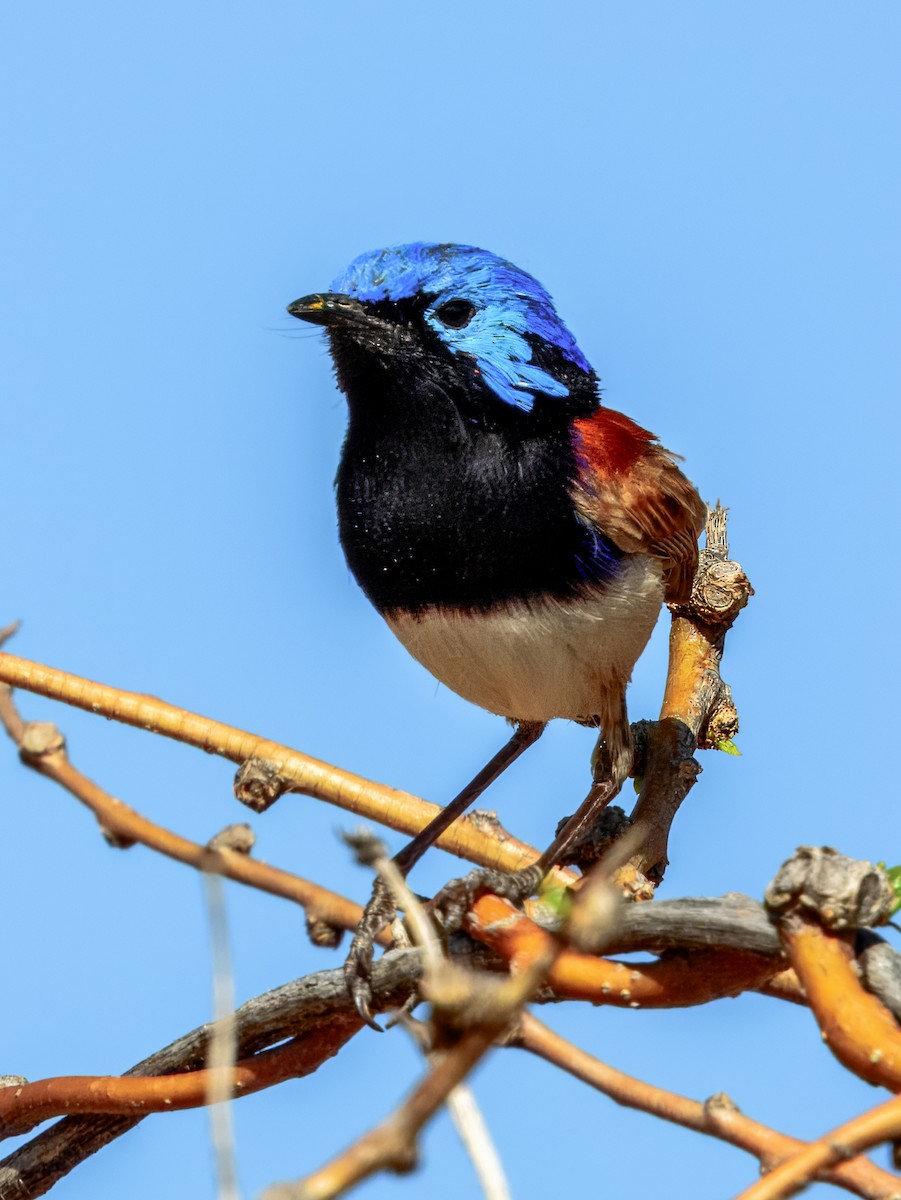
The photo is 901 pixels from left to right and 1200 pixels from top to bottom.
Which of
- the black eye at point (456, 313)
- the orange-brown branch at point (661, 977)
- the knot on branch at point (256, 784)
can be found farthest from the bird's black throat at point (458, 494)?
the orange-brown branch at point (661, 977)

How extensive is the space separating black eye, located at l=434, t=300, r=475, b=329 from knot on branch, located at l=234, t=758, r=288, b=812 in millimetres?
1220

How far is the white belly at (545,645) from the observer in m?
3.70

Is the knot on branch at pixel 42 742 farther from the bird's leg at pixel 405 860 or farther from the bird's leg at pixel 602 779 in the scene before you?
the bird's leg at pixel 602 779

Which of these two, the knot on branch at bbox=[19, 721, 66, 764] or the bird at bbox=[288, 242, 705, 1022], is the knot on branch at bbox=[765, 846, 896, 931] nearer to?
the knot on branch at bbox=[19, 721, 66, 764]

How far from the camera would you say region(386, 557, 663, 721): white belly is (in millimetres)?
3701

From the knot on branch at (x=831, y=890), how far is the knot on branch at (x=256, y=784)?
4.86 feet

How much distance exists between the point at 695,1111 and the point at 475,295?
235cm

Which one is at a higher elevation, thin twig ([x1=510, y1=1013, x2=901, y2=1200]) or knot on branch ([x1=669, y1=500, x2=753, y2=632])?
knot on branch ([x1=669, y1=500, x2=753, y2=632])

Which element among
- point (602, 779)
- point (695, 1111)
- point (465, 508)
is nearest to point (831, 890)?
point (695, 1111)

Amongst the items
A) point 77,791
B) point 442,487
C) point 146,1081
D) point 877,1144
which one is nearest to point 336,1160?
point 877,1144

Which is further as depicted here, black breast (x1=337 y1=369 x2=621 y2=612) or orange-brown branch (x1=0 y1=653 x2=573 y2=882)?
black breast (x1=337 y1=369 x2=621 y2=612)

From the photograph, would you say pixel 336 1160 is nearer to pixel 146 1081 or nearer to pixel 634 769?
pixel 146 1081

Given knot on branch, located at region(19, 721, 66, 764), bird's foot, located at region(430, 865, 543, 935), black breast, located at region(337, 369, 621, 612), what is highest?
black breast, located at region(337, 369, 621, 612)

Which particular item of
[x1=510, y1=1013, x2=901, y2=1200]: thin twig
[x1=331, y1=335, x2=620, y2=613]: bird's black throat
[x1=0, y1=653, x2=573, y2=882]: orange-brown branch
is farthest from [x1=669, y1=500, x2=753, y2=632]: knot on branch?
[x1=510, y1=1013, x2=901, y2=1200]: thin twig
